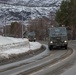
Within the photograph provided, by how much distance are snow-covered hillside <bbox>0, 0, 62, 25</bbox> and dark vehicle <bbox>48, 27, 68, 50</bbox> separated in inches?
4420

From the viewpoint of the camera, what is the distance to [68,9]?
3920 inches

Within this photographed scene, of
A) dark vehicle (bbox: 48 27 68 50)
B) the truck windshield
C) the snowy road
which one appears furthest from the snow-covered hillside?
the snowy road

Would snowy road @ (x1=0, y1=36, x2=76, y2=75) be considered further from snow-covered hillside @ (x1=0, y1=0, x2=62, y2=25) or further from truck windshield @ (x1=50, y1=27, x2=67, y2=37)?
snow-covered hillside @ (x1=0, y1=0, x2=62, y2=25)

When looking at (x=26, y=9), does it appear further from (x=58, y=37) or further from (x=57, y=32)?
(x=58, y=37)

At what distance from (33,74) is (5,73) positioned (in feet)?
5.06

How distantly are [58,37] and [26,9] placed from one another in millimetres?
127267

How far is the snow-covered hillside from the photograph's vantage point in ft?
538

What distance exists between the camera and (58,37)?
129 ft

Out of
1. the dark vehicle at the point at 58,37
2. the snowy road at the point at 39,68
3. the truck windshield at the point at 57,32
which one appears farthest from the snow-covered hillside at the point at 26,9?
the snowy road at the point at 39,68

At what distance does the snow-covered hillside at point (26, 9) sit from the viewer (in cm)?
16388

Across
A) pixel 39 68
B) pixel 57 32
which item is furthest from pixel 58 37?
pixel 39 68

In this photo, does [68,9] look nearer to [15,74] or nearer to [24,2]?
[24,2]

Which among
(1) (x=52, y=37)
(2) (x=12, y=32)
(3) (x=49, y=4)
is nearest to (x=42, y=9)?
(3) (x=49, y=4)

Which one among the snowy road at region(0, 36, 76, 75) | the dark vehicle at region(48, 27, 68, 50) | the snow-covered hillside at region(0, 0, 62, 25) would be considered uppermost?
the snow-covered hillside at region(0, 0, 62, 25)
